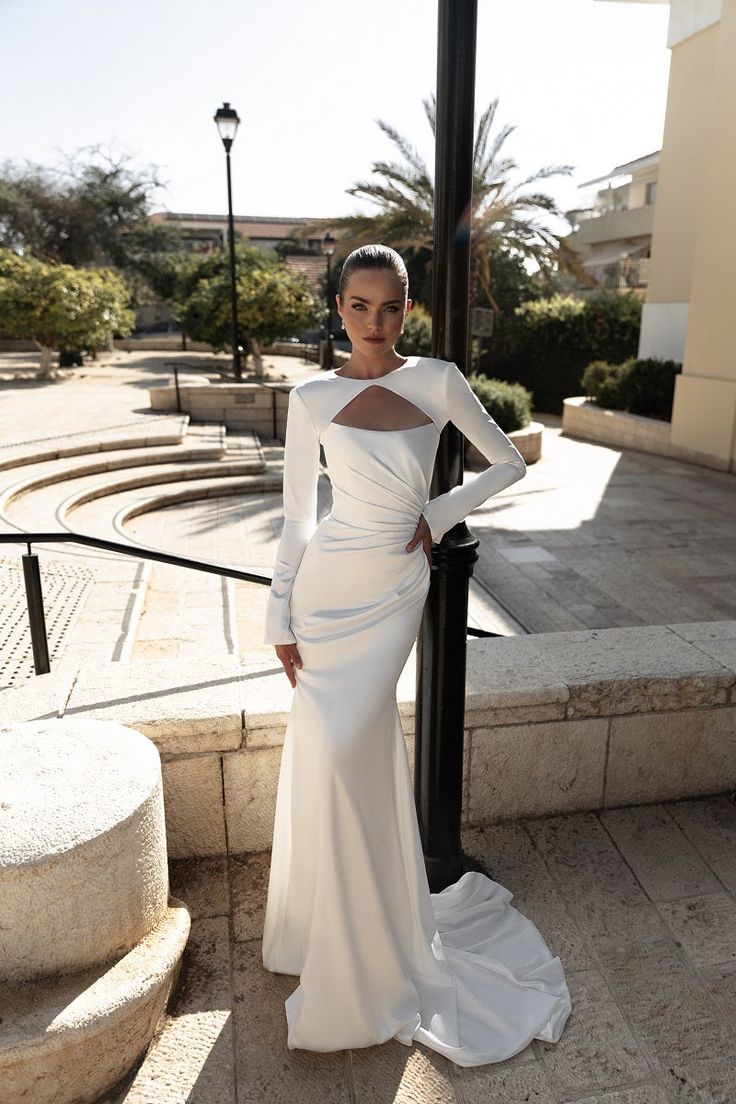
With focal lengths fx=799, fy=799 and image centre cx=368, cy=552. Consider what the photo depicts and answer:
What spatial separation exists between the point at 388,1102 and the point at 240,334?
69.2 ft

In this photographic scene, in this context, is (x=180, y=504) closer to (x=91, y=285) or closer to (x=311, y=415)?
(x=311, y=415)

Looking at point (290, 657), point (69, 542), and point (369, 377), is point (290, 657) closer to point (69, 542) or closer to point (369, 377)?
point (369, 377)

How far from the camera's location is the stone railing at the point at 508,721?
9.04ft

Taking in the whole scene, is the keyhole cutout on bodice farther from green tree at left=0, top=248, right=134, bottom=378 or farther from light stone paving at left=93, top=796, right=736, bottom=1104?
green tree at left=0, top=248, right=134, bottom=378

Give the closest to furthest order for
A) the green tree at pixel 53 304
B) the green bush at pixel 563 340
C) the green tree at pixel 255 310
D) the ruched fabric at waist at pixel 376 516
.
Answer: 1. the ruched fabric at waist at pixel 376 516
2. the green tree at pixel 53 304
3. the green tree at pixel 255 310
4. the green bush at pixel 563 340

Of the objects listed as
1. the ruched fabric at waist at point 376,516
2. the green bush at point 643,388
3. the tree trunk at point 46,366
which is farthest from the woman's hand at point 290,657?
the tree trunk at point 46,366

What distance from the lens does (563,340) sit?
2508 cm

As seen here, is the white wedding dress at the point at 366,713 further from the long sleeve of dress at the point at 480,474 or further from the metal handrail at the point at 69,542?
the metal handrail at the point at 69,542

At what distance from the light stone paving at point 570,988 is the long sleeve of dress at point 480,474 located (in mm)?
1432

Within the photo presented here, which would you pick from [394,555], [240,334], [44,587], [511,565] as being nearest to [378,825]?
[394,555]

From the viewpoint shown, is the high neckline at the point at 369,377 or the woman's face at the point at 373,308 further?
the high neckline at the point at 369,377

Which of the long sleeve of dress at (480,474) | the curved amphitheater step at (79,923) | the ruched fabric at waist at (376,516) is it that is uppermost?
the long sleeve of dress at (480,474)

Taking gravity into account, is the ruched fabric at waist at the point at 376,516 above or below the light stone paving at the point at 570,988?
above

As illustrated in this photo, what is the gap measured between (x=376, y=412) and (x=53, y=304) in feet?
63.6
